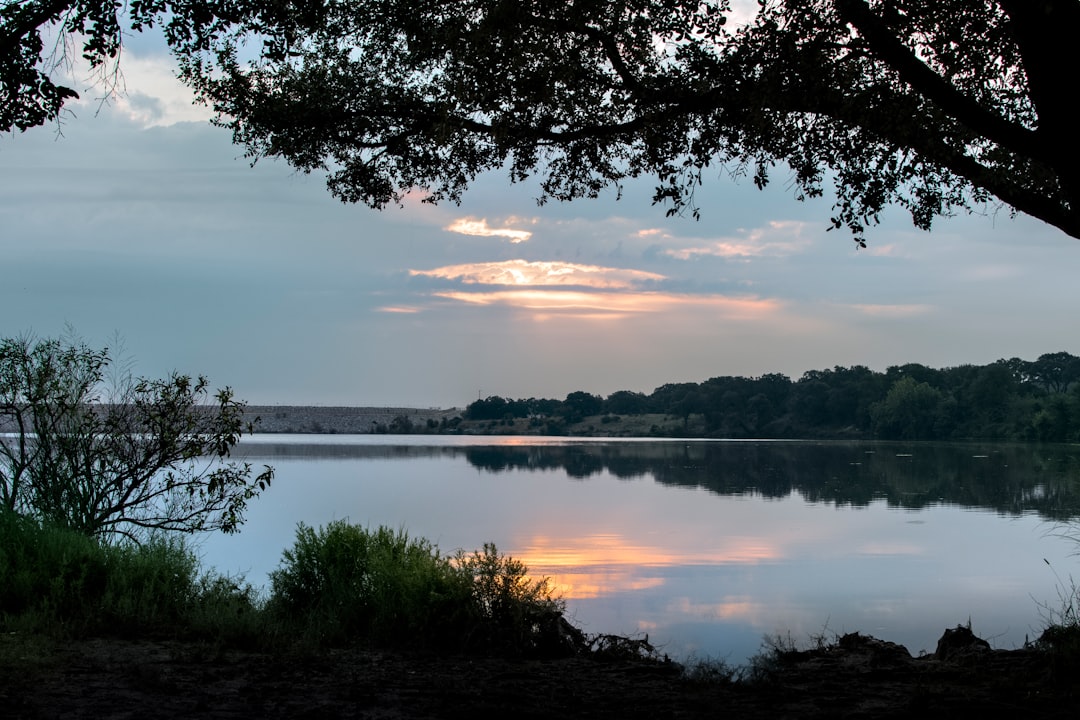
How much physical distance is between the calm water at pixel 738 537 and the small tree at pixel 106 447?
10.9 ft

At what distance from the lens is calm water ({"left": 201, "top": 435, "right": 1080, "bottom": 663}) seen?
1303 cm

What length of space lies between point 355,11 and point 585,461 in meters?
39.9

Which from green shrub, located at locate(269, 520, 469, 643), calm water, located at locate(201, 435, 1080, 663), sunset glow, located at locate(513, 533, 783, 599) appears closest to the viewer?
green shrub, located at locate(269, 520, 469, 643)

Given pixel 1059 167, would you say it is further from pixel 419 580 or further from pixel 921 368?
pixel 921 368

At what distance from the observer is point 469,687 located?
6.42 metres

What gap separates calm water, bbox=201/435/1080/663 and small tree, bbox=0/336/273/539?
10.9 ft

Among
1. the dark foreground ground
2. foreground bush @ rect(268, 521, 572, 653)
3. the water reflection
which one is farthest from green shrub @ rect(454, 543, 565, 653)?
the water reflection

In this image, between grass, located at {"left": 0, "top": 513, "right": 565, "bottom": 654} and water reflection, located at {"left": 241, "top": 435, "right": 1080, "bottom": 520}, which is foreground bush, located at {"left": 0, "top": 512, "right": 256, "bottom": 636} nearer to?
grass, located at {"left": 0, "top": 513, "right": 565, "bottom": 654}

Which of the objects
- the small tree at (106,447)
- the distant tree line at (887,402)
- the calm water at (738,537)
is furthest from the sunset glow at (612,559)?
the distant tree line at (887,402)

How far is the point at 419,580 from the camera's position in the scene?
822 cm

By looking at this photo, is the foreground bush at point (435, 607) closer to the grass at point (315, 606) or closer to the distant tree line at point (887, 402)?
the grass at point (315, 606)

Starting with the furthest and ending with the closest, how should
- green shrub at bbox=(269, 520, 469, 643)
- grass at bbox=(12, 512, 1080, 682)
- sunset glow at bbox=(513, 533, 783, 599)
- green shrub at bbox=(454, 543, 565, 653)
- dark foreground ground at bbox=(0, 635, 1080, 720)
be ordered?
sunset glow at bbox=(513, 533, 783, 599)
green shrub at bbox=(269, 520, 469, 643)
green shrub at bbox=(454, 543, 565, 653)
grass at bbox=(12, 512, 1080, 682)
dark foreground ground at bbox=(0, 635, 1080, 720)

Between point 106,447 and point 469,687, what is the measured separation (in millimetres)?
6224

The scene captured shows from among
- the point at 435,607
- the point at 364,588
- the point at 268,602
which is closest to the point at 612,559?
the point at 364,588
